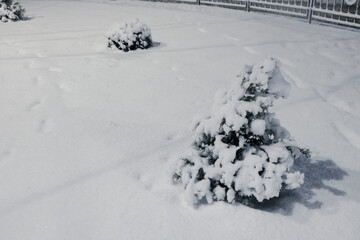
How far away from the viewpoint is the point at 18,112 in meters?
3.65

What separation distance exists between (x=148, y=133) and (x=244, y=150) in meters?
1.22

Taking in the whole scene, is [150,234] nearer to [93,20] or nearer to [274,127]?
[274,127]

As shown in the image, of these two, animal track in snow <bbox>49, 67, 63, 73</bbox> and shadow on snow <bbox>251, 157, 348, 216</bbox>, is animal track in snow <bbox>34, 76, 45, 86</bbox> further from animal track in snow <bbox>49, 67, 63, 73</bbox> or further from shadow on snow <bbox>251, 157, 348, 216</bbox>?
shadow on snow <bbox>251, 157, 348, 216</bbox>

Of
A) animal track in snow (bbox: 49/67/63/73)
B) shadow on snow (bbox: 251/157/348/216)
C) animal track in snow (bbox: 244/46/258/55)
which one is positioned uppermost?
animal track in snow (bbox: 244/46/258/55)

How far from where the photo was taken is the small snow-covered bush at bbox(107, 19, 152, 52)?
5.91 m

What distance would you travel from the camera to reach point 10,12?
892 centimetres

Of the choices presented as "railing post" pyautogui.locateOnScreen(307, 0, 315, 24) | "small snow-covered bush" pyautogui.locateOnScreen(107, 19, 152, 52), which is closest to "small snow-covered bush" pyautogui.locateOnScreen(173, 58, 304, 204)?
"small snow-covered bush" pyautogui.locateOnScreen(107, 19, 152, 52)

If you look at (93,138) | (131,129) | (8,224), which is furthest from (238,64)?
(8,224)

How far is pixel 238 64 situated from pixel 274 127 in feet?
10.1

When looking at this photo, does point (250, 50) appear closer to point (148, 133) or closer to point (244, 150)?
point (148, 133)

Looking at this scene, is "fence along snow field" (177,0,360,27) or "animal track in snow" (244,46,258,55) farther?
"fence along snow field" (177,0,360,27)

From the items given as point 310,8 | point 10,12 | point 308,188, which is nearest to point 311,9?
point 310,8

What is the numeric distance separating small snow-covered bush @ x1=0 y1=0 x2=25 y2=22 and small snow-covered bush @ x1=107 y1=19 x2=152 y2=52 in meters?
4.55

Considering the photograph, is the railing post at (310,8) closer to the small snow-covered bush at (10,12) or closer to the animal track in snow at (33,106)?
the animal track in snow at (33,106)
